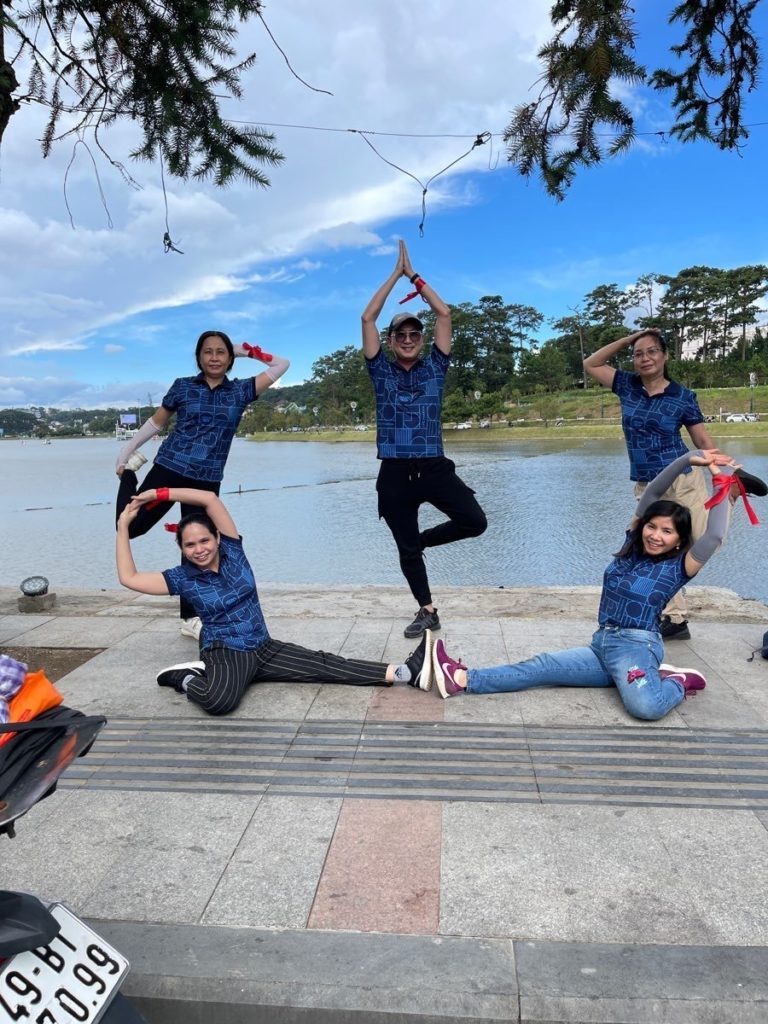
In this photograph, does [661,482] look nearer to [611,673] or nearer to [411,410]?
[611,673]

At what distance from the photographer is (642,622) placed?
11.9ft

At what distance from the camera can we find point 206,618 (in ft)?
12.5

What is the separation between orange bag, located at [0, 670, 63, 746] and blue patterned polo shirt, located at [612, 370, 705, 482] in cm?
363

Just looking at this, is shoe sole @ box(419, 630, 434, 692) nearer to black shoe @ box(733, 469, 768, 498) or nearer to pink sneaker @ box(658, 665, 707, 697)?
pink sneaker @ box(658, 665, 707, 697)

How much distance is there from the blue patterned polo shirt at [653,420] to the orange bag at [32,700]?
11.9 feet

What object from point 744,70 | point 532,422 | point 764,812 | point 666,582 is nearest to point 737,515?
point 744,70

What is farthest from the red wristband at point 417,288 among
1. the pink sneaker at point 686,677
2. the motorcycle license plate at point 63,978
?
the motorcycle license plate at point 63,978

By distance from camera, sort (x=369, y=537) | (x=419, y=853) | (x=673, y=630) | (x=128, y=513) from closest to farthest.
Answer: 1. (x=419, y=853)
2. (x=128, y=513)
3. (x=673, y=630)
4. (x=369, y=537)

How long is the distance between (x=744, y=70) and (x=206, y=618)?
16.3 feet

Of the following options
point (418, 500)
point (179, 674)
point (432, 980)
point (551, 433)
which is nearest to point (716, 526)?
point (418, 500)

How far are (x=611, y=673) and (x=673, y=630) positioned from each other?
1192 mm

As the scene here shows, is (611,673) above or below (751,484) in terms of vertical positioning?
below

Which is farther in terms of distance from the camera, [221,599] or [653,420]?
[653,420]

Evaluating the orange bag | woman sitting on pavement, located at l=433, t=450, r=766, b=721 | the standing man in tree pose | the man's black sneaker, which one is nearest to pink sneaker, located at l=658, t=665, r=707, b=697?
woman sitting on pavement, located at l=433, t=450, r=766, b=721
